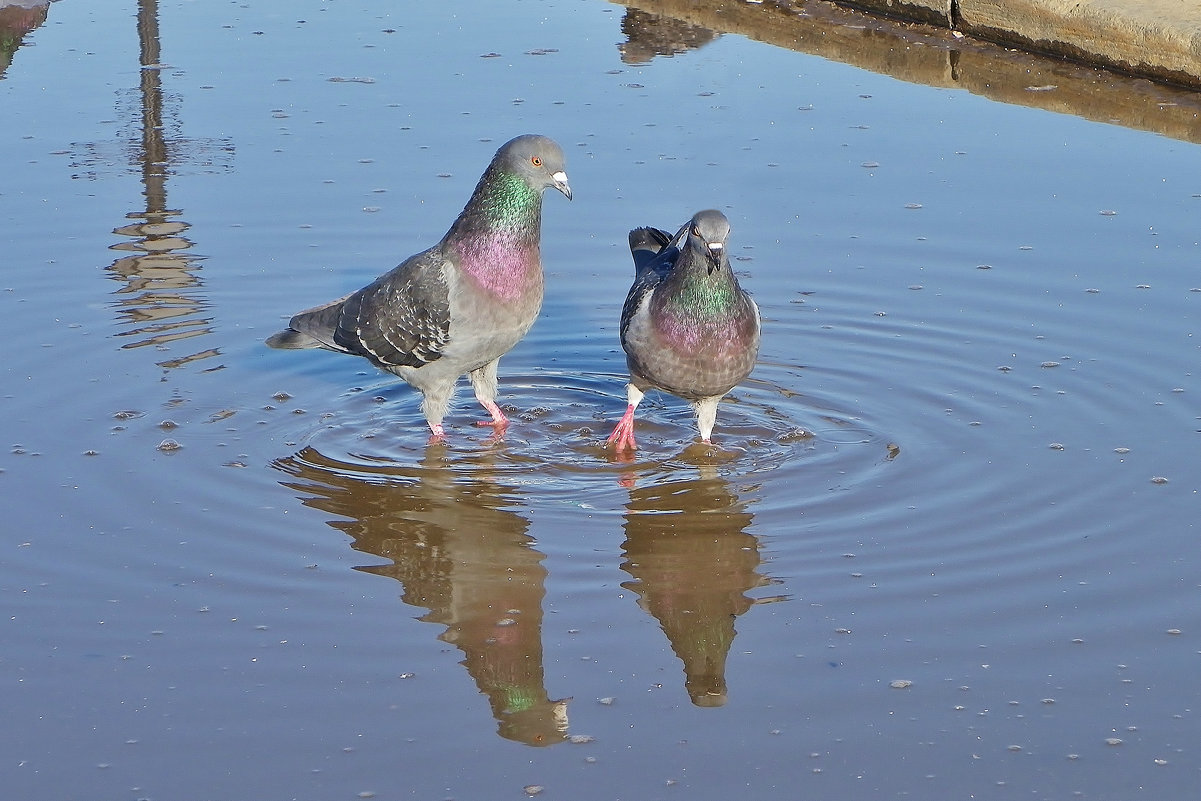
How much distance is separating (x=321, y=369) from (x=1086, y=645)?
3595 millimetres

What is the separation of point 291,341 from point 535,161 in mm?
1276

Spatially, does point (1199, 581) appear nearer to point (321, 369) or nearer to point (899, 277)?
point (899, 277)

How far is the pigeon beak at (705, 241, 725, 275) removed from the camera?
210 inches

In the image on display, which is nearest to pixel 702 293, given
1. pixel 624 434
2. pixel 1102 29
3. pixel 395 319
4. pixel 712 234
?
pixel 712 234

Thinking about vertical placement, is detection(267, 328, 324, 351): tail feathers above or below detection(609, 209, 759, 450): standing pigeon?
below

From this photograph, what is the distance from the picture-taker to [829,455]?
5.73m

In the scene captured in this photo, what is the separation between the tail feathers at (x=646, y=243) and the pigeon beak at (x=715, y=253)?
928 mm

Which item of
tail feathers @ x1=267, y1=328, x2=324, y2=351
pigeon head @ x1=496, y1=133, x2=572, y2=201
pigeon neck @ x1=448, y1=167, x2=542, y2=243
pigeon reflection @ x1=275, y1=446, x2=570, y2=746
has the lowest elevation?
pigeon reflection @ x1=275, y1=446, x2=570, y2=746

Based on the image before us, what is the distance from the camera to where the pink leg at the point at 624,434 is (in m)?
5.94

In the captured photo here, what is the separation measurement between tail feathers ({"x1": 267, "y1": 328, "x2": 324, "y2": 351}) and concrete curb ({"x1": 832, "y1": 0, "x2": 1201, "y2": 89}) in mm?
6247

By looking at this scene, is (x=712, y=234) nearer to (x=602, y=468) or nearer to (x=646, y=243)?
(x=602, y=468)

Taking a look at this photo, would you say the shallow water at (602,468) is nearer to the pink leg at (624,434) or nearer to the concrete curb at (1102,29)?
the pink leg at (624,434)

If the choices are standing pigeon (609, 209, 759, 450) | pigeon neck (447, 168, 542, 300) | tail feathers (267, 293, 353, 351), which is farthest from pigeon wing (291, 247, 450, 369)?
standing pigeon (609, 209, 759, 450)

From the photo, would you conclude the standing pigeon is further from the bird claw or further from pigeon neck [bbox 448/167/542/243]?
pigeon neck [bbox 448/167/542/243]
